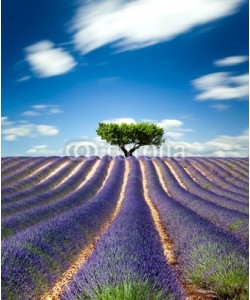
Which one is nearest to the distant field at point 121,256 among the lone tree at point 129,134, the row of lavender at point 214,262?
the row of lavender at point 214,262

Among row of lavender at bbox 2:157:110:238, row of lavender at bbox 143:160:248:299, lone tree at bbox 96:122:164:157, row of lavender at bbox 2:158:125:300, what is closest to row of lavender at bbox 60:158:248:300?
row of lavender at bbox 143:160:248:299

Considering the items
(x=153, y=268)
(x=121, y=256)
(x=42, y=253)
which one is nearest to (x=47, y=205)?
(x=42, y=253)

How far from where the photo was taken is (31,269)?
4.76m

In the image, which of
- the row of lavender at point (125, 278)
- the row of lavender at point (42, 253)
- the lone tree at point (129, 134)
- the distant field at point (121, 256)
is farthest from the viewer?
the lone tree at point (129, 134)

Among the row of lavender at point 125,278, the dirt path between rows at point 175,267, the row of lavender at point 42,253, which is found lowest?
the dirt path between rows at point 175,267

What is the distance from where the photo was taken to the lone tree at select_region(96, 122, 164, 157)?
38.8 m

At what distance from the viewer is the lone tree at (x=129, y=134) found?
38.8 m

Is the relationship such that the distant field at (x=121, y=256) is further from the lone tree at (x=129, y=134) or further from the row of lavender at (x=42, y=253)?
the lone tree at (x=129, y=134)

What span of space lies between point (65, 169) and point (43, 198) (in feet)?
34.3

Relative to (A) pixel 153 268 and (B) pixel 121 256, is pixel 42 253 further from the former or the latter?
(A) pixel 153 268

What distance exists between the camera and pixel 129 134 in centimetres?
3878

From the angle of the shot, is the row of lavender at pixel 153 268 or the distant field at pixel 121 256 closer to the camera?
the row of lavender at pixel 153 268

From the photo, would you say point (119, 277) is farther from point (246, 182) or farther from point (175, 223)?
point (246, 182)

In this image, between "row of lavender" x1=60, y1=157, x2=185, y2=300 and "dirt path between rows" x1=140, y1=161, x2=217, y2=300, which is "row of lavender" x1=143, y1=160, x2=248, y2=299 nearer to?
"dirt path between rows" x1=140, y1=161, x2=217, y2=300
